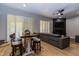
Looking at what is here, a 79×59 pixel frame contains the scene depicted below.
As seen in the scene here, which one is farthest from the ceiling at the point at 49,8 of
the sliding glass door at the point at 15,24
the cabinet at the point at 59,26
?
the sliding glass door at the point at 15,24

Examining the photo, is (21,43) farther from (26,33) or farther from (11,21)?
(11,21)

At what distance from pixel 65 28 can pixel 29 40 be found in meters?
0.94

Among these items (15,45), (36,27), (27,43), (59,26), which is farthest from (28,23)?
(59,26)

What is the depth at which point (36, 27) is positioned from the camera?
2.13 meters

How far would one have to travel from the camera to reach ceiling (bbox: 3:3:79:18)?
1915mm

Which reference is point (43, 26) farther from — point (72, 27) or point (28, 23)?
point (72, 27)

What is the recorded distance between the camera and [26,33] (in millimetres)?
2078

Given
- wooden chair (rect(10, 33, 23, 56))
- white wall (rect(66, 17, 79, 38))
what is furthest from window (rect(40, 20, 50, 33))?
wooden chair (rect(10, 33, 23, 56))

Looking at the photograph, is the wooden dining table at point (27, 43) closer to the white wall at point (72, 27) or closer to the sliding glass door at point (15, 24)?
the sliding glass door at point (15, 24)

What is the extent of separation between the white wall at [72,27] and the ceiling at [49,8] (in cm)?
15

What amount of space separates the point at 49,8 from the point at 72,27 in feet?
2.41

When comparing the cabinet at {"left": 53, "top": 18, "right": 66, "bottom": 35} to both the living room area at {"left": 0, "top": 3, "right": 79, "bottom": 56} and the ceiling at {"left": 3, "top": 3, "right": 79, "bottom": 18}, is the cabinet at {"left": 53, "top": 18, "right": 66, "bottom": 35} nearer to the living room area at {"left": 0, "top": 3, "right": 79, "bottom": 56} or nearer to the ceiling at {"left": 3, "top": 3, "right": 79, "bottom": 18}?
the living room area at {"left": 0, "top": 3, "right": 79, "bottom": 56}

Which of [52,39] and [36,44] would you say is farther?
[52,39]

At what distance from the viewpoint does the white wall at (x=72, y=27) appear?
206 centimetres
